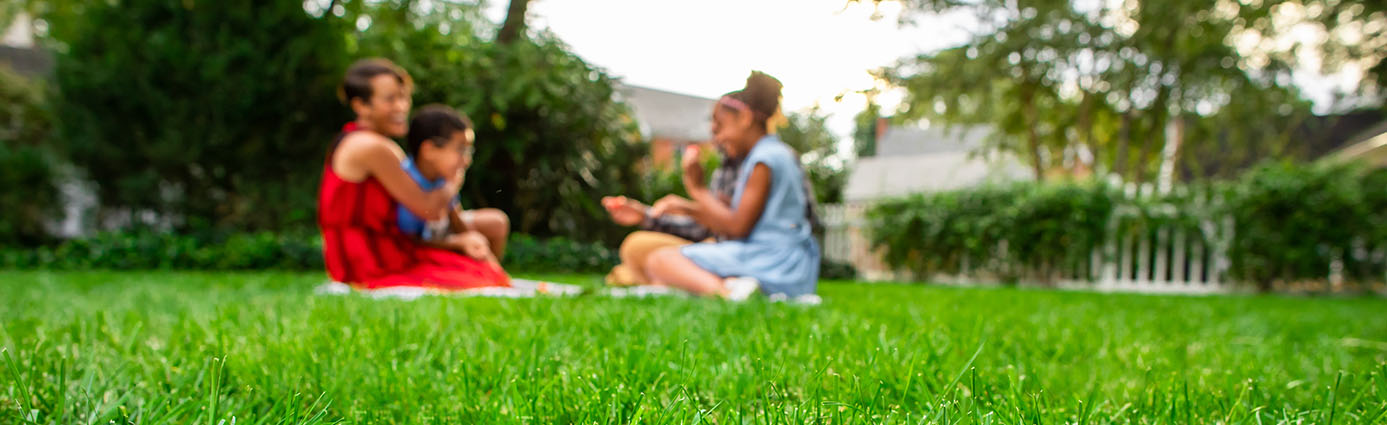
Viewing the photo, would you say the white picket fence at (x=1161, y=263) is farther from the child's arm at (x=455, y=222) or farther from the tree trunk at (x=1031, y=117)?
the child's arm at (x=455, y=222)

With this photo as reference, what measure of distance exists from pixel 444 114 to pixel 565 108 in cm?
440

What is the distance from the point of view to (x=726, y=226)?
11.4 feet

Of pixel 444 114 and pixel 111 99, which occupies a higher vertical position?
pixel 111 99

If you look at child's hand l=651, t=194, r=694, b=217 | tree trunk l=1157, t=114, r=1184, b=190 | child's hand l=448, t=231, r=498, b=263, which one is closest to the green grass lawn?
child's hand l=651, t=194, r=694, b=217

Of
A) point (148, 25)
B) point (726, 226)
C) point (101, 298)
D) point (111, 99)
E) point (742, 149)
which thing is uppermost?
point (148, 25)

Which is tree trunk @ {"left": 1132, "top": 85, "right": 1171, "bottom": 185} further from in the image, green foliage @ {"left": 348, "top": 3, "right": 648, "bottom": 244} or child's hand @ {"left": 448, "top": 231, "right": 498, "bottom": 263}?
child's hand @ {"left": 448, "top": 231, "right": 498, "bottom": 263}

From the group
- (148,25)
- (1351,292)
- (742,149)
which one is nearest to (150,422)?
(742,149)

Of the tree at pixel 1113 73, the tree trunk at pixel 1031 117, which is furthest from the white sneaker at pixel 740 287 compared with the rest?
the tree trunk at pixel 1031 117

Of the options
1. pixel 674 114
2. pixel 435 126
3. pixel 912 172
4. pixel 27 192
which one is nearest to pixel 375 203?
pixel 435 126

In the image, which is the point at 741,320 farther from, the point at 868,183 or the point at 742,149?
the point at 868,183

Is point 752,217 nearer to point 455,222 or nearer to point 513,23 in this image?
point 455,222

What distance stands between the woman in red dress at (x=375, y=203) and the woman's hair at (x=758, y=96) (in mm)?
1430

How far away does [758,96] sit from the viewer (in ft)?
11.6

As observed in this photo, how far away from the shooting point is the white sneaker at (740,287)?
306 centimetres
